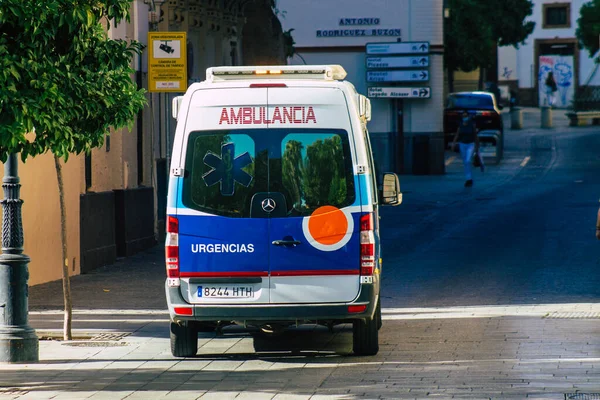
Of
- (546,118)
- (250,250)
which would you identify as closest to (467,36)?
(546,118)

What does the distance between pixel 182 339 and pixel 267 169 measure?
5.23ft

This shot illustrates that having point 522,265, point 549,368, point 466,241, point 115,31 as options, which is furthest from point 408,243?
point 549,368

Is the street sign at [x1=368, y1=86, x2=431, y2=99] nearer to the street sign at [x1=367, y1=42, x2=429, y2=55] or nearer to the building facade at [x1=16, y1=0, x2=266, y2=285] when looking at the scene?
the street sign at [x1=367, y1=42, x2=429, y2=55]

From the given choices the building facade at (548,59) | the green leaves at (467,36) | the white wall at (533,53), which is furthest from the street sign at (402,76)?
the white wall at (533,53)

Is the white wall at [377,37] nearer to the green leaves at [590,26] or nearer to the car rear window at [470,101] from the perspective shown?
the car rear window at [470,101]

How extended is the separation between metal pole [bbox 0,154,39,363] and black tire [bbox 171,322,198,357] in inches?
43.4

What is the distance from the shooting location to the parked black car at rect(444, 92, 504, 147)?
4556cm

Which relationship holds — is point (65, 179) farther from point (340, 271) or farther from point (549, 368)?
point (549, 368)

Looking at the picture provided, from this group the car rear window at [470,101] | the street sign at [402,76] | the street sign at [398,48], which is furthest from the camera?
the car rear window at [470,101]

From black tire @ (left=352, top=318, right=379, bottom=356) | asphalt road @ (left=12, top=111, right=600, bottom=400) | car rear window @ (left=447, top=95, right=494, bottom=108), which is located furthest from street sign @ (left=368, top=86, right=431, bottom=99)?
black tire @ (left=352, top=318, right=379, bottom=356)

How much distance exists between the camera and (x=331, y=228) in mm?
10922

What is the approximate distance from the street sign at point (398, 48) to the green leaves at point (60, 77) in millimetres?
27390

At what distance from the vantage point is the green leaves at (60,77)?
9.98 metres

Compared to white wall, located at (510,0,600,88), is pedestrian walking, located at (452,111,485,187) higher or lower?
lower
